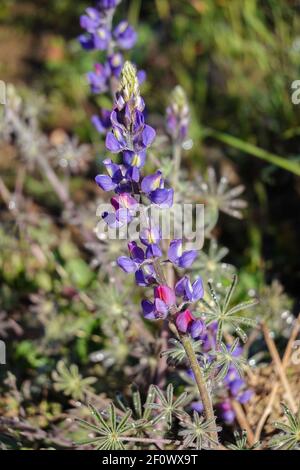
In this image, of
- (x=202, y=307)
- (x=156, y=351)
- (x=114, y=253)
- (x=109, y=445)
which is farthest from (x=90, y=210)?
(x=109, y=445)

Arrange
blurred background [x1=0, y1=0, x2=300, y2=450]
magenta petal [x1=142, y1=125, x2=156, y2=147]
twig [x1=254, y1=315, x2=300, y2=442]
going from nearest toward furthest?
magenta petal [x1=142, y1=125, x2=156, y2=147] < twig [x1=254, y1=315, x2=300, y2=442] < blurred background [x1=0, y1=0, x2=300, y2=450]

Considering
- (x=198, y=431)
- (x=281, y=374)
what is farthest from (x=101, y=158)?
(x=198, y=431)

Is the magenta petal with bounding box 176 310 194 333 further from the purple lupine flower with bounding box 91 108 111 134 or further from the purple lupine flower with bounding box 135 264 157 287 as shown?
the purple lupine flower with bounding box 91 108 111 134

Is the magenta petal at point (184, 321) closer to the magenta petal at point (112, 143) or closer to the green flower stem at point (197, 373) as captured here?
the green flower stem at point (197, 373)

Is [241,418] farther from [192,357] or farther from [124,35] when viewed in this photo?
[124,35]

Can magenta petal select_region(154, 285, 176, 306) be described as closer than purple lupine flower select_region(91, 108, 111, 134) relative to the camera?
Yes

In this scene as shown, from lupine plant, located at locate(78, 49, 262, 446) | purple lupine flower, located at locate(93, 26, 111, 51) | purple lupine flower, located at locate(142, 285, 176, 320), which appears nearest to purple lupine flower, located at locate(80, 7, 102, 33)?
purple lupine flower, located at locate(93, 26, 111, 51)

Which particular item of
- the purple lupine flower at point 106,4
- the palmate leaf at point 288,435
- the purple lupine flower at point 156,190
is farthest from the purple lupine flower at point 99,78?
the palmate leaf at point 288,435
